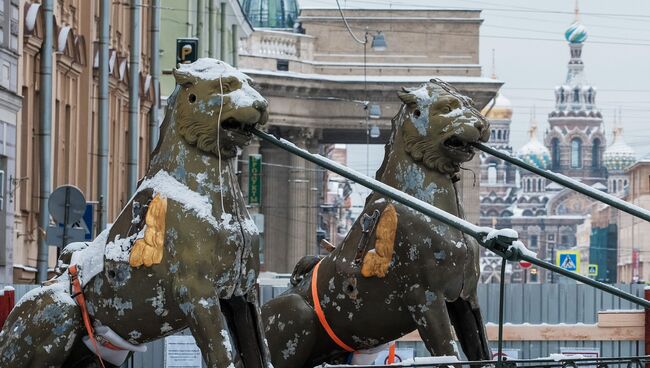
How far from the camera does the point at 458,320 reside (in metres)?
16.9

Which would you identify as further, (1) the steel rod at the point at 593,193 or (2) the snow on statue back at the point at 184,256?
(2) the snow on statue back at the point at 184,256

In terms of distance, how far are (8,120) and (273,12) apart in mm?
73543

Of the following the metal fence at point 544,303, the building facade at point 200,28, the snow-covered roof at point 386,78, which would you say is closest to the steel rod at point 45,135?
the metal fence at point 544,303

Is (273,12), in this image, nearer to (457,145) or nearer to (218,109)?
(457,145)

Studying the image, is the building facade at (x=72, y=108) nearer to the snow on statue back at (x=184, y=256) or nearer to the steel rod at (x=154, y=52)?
the steel rod at (x=154, y=52)

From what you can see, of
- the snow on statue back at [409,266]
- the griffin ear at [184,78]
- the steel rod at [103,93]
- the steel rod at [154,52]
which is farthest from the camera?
the steel rod at [154,52]

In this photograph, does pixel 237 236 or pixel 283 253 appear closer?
pixel 237 236

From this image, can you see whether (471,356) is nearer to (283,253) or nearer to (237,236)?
(237,236)

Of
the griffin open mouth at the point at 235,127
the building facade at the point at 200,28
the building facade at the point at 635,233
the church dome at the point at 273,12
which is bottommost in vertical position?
the building facade at the point at 635,233

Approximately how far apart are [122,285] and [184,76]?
1447mm

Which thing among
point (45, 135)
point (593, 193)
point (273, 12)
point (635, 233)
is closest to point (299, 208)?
point (273, 12)

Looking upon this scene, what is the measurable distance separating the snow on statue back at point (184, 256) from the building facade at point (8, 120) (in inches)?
506

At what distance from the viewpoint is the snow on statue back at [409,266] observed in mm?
16578

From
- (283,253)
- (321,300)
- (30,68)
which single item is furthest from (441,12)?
(321,300)
